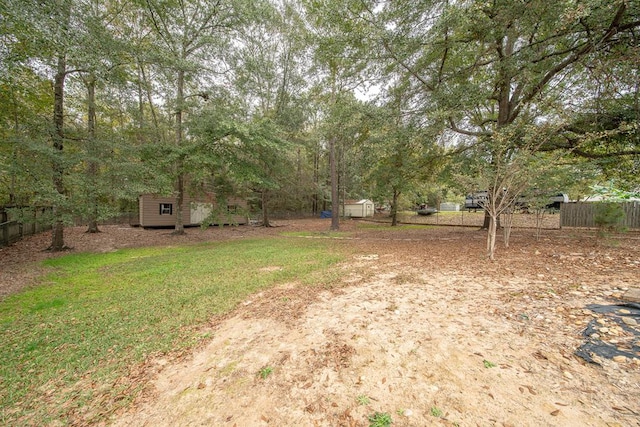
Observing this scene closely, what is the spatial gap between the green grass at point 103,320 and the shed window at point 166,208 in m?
9.95

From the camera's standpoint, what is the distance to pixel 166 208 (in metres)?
16.7

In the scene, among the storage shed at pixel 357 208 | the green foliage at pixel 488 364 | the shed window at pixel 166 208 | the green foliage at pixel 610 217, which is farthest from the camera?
the storage shed at pixel 357 208

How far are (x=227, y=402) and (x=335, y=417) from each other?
37.5 inches

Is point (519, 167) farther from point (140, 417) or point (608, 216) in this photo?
point (140, 417)

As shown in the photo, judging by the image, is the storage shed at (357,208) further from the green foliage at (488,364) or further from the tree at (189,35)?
the green foliage at (488,364)

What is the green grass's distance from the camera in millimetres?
2260

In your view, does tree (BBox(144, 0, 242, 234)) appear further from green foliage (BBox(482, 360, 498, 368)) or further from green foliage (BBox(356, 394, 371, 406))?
green foliage (BBox(482, 360, 498, 368))

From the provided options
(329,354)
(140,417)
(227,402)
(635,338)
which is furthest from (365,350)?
(635,338)

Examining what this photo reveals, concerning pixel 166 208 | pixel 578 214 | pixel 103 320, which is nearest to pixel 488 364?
pixel 103 320

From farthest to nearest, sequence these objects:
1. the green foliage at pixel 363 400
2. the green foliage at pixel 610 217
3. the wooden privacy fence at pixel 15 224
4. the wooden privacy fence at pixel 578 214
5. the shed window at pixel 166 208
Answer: the shed window at pixel 166 208 < the wooden privacy fence at pixel 578 214 < the green foliage at pixel 610 217 < the wooden privacy fence at pixel 15 224 < the green foliage at pixel 363 400

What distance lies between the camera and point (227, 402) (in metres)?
2.05

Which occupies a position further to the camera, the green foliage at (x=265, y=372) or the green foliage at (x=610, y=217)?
the green foliage at (x=610, y=217)

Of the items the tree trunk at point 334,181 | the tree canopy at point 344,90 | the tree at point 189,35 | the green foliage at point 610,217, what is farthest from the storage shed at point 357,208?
the green foliage at point 610,217

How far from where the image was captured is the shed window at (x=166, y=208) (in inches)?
651
